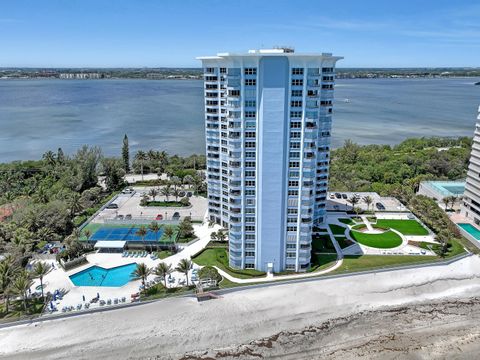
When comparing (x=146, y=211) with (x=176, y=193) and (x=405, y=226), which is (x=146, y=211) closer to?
(x=176, y=193)

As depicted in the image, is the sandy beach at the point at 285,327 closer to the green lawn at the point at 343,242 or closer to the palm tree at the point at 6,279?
the palm tree at the point at 6,279

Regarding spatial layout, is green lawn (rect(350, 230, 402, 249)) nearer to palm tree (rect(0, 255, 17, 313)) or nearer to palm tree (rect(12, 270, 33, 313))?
palm tree (rect(12, 270, 33, 313))

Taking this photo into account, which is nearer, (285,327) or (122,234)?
(285,327)

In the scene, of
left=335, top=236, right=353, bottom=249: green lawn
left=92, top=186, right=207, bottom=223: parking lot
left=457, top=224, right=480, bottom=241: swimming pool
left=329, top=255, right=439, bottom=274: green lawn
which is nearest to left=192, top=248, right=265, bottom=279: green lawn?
left=329, top=255, right=439, bottom=274: green lawn

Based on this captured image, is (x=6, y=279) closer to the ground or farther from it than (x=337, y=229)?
farther from it

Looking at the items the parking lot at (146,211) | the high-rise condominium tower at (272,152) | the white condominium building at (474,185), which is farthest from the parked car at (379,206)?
the parking lot at (146,211)

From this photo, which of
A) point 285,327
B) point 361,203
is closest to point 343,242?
point 361,203

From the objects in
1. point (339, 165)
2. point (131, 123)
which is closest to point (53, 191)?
point (339, 165)
